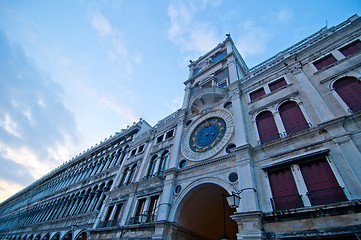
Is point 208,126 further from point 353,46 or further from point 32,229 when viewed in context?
point 32,229

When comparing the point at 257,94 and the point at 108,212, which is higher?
the point at 257,94

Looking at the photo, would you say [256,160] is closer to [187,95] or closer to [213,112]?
[213,112]

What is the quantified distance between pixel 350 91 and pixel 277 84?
4426mm

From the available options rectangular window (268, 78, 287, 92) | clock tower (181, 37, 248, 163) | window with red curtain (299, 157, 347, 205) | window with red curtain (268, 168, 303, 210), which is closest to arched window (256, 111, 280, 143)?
clock tower (181, 37, 248, 163)

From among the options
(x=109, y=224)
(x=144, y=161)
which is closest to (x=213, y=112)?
(x=144, y=161)

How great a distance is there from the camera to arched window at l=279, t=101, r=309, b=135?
10.4 meters

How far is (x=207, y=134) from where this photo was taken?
1511 centimetres

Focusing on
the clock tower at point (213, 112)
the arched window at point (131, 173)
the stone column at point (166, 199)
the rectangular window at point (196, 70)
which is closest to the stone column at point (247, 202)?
the clock tower at point (213, 112)

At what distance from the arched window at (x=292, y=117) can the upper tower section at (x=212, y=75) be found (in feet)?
19.1

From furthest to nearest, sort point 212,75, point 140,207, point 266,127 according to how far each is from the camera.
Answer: point 212,75, point 140,207, point 266,127

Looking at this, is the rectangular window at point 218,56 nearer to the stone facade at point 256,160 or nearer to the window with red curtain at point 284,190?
the stone facade at point 256,160

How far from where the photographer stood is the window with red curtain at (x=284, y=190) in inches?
329

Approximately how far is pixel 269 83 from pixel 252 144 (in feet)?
17.5

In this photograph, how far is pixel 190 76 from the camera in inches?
981
